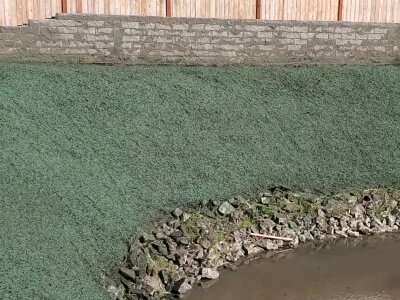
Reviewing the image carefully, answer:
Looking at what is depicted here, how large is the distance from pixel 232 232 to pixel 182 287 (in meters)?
1.51

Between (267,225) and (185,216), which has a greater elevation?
(185,216)

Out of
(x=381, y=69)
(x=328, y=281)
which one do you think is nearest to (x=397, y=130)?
(x=381, y=69)

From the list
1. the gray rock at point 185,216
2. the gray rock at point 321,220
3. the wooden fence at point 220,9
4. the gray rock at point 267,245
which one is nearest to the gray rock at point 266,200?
the gray rock at point 267,245

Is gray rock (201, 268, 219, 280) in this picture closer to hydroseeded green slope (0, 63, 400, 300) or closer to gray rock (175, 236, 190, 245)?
gray rock (175, 236, 190, 245)

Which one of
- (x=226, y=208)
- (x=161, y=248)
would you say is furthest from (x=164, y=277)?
(x=226, y=208)

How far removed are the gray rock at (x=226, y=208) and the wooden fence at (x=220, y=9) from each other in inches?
177

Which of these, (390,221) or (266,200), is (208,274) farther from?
(390,221)

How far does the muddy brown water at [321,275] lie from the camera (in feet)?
24.9

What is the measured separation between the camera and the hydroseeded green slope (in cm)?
725

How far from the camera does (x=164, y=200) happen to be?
341 inches

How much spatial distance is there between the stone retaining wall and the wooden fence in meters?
0.23

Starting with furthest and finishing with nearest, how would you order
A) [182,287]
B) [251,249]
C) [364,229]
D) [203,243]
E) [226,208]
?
1. [364,229]
2. [226,208]
3. [251,249]
4. [203,243]
5. [182,287]

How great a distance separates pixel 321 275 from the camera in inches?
321

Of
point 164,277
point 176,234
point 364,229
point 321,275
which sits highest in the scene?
point 176,234
